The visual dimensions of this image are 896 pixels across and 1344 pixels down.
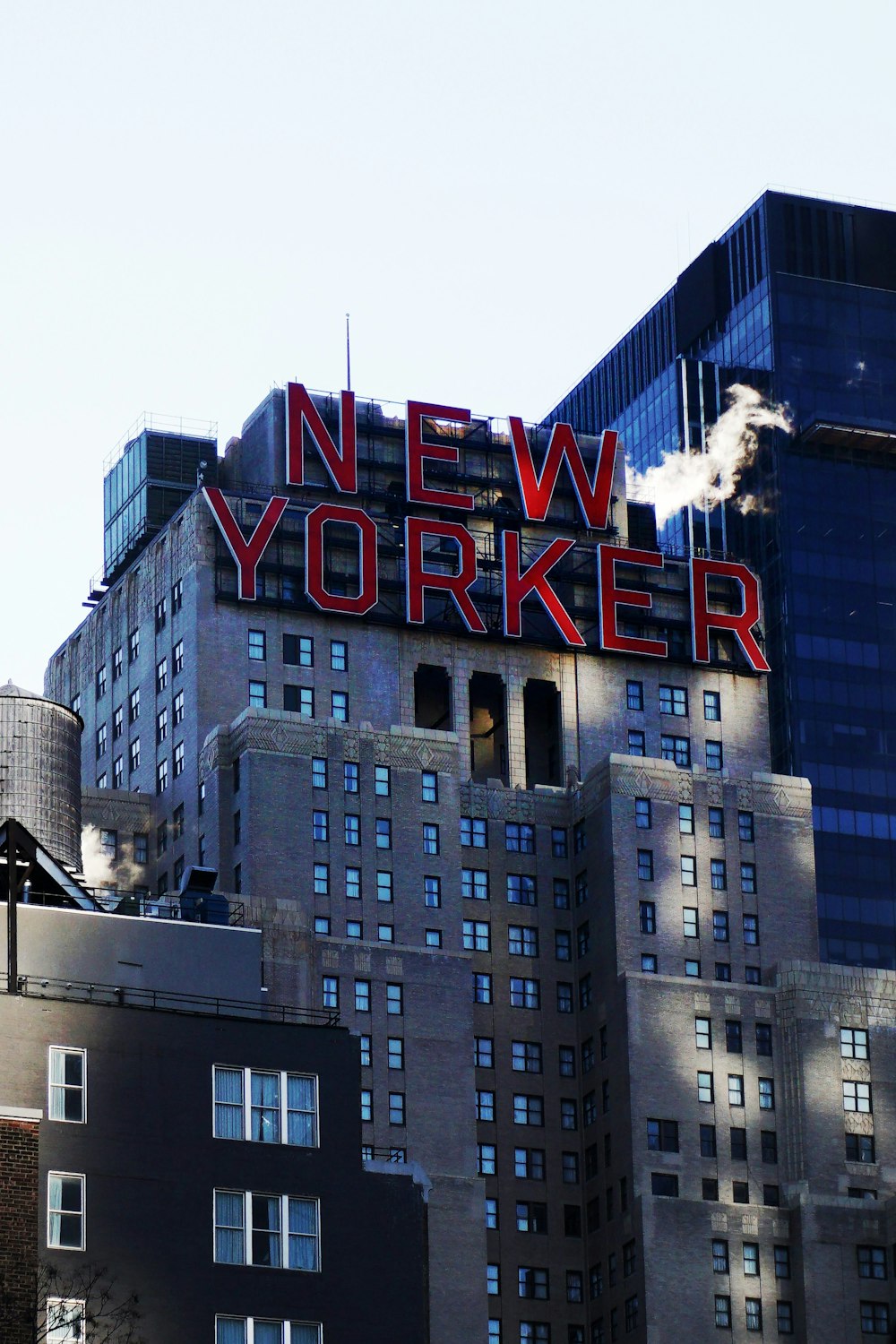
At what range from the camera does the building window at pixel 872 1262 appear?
193875 millimetres

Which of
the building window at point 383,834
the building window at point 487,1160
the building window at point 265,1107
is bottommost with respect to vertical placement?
the building window at point 265,1107

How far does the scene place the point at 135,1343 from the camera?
10675 centimetres

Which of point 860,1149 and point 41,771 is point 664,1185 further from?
point 41,771

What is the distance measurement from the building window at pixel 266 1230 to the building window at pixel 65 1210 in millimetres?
4900

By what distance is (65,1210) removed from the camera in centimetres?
10762

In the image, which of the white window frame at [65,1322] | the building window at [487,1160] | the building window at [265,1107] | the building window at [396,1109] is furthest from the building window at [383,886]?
the white window frame at [65,1322]

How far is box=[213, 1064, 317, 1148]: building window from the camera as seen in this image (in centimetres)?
11219

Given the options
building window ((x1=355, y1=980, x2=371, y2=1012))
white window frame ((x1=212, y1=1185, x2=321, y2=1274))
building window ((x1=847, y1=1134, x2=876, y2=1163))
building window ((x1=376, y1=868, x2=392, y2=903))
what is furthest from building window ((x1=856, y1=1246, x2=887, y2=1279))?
white window frame ((x1=212, y1=1185, x2=321, y2=1274))

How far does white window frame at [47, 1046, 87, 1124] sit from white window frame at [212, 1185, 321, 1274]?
5279 mm

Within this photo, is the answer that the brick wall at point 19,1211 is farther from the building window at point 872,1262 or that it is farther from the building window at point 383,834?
the building window at point 872,1262

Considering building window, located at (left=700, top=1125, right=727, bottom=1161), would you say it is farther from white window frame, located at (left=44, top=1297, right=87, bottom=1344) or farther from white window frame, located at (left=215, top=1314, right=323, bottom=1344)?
white window frame, located at (left=44, top=1297, right=87, bottom=1344)

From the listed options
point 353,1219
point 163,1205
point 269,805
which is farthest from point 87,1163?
point 269,805

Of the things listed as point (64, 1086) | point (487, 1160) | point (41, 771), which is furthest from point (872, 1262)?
point (64, 1086)

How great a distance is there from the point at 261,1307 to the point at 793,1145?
3642 inches
